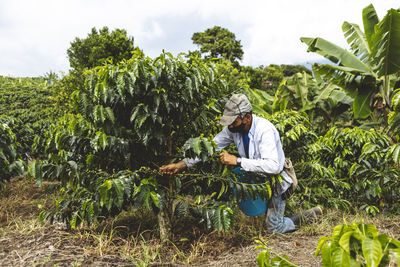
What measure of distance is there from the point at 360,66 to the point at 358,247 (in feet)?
25.4

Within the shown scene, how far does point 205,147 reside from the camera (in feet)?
7.54

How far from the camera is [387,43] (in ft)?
19.7

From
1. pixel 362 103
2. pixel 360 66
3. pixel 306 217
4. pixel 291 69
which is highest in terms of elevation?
Result: pixel 291 69

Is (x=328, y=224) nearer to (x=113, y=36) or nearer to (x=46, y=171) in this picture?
(x=46, y=171)

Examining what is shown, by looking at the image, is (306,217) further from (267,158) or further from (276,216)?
(267,158)

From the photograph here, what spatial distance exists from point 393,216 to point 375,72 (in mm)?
4957

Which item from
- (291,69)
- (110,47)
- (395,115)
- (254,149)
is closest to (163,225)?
(254,149)

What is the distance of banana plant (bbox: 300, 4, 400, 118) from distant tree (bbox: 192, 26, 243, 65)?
16.2m

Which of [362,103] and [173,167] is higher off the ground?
[362,103]

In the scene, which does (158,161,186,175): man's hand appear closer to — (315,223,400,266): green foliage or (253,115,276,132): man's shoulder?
(253,115,276,132): man's shoulder

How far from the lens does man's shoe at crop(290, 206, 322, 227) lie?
3457 millimetres

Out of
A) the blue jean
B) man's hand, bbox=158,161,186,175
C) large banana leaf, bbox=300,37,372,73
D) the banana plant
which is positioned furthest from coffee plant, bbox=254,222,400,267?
large banana leaf, bbox=300,37,372,73

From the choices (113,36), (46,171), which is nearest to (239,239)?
(46,171)

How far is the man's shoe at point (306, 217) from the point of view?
136 inches
